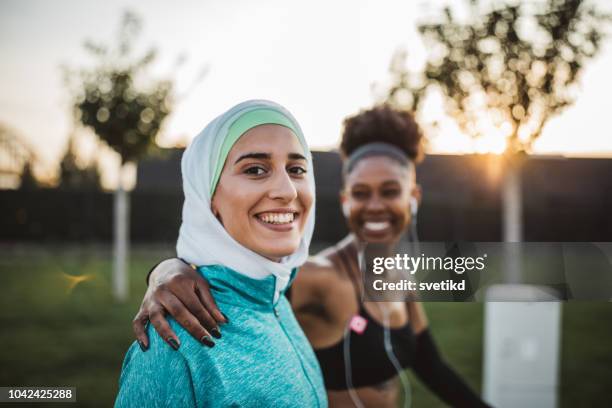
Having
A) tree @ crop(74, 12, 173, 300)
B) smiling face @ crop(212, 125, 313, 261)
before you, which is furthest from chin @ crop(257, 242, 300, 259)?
tree @ crop(74, 12, 173, 300)

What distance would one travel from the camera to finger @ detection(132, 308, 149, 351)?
1.19 m

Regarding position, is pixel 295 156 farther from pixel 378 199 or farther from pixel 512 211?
pixel 512 211

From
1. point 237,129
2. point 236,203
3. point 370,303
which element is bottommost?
point 370,303

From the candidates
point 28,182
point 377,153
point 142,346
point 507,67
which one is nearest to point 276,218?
point 142,346

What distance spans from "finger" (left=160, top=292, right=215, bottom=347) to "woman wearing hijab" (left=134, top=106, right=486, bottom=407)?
0.84 meters

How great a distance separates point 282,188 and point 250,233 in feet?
0.50

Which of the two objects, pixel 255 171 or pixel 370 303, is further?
pixel 370 303

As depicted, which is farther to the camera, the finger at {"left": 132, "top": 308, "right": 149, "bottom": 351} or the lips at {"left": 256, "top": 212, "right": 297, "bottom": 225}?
the lips at {"left": 256, "top": 212, "right": 297, "bottom": 225}

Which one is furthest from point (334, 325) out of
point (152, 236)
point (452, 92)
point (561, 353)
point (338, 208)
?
point (152, 236)

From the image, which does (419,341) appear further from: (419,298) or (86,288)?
(86,288)

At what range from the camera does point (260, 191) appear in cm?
131

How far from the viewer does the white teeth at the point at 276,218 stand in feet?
4.36

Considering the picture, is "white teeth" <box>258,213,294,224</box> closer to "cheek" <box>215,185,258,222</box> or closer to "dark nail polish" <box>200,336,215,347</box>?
→ "cheek" <box>215,185,258,222</box>

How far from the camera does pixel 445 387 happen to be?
2260 millimetres
